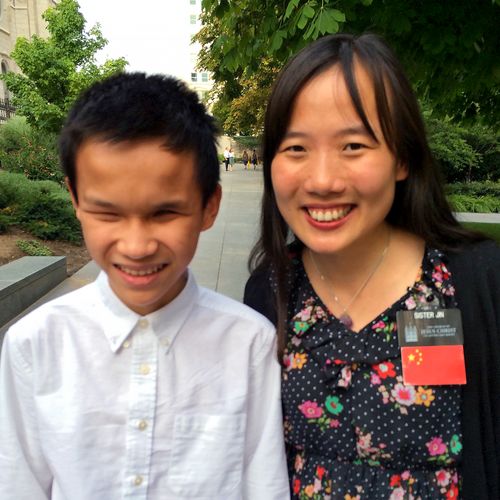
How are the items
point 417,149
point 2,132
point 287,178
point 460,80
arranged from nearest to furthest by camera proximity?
point 287,178, point 417,149, point 460,80, point 2,132

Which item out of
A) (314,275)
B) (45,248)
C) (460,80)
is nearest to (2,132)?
(45,248)

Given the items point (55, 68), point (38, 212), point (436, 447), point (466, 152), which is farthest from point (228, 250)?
point (466, 152)

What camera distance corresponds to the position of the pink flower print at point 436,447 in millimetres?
1436

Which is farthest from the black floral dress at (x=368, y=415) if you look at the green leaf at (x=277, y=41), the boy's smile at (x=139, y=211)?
the green leaf at (x=277, y=41)

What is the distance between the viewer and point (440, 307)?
4.92 ft

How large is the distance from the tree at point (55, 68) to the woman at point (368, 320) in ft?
47.0

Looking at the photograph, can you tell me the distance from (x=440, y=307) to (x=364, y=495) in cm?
54

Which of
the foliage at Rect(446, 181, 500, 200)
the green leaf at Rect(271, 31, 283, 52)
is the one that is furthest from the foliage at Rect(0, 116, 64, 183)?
the foliage at Rect(446, 181, 500, 200)

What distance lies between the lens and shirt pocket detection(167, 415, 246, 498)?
1.35 metres

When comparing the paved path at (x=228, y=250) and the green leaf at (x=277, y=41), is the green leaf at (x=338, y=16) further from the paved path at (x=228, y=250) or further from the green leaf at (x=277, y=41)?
the paved path at (x=228, y=250)

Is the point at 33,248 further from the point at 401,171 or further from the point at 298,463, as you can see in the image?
the point at 401,171

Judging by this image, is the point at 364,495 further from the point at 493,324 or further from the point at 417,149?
the point at 417,149

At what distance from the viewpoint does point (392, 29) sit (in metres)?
3.97

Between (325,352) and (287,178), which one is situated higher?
(287,178)
